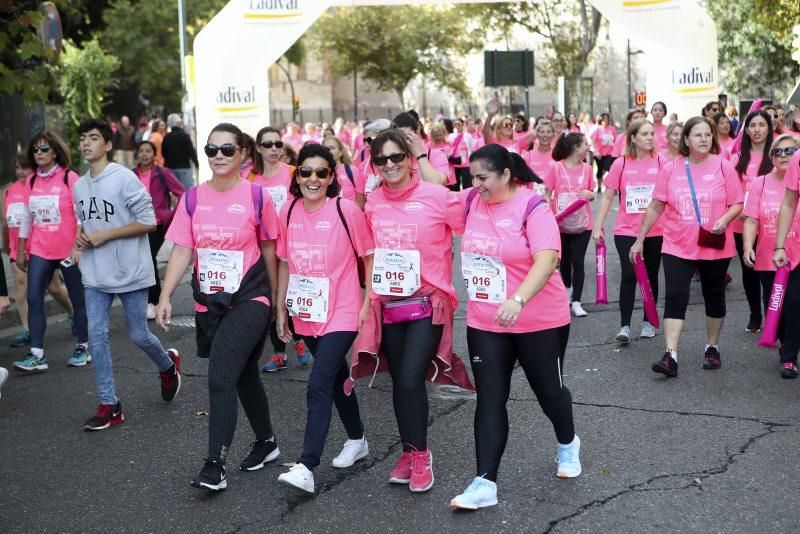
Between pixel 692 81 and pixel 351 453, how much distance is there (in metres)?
10.2

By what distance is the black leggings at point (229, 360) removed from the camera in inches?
218

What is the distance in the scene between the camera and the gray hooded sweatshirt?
22.8 ft

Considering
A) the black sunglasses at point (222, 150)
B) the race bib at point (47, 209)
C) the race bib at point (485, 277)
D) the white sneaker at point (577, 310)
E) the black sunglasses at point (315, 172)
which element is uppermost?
the black sunglasses at point (222, 150)

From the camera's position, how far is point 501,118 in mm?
16281

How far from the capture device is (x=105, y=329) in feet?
22.8

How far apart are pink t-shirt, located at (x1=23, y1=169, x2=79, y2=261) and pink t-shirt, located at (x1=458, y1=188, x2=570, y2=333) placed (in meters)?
4.58

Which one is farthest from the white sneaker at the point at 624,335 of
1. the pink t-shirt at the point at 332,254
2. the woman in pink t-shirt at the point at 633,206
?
the pink t-shirt at the point at 332,254

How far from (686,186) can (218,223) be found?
3.52m

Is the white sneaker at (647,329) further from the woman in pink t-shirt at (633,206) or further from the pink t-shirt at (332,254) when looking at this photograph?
the pink t-shirt at (332,254)

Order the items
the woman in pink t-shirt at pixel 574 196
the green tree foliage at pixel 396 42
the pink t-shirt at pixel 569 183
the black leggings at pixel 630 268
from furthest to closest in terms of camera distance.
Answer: the green tree foliage at pixel 396 42
the pink t-shirt at pixel 569 183
the woman in pink t-shirt at pixel 574 196
the black leggings at pixel 630 268

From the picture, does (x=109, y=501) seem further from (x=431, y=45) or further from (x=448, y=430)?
(x=431, y=45)

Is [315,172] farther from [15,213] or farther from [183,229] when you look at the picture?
[15,213]

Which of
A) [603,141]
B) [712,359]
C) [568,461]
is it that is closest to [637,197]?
[712,359]

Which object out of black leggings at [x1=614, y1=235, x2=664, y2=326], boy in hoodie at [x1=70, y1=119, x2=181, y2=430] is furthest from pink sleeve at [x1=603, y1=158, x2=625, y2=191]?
boy in hoodie at [x1=70, y1=119, x2=181, y2=430]
